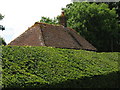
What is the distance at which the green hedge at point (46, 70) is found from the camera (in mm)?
6666

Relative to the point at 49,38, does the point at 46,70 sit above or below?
below

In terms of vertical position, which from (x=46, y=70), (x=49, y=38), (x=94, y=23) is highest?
(x=94, y=23)

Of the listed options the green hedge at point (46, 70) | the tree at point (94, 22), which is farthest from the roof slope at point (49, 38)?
the green hedge at point (46, 70)

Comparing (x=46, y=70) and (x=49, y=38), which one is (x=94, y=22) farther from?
(x=46, y=70)

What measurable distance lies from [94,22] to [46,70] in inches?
1252

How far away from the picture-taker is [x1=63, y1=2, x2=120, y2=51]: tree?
1495 inches

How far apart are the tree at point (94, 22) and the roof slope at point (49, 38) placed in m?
9.76

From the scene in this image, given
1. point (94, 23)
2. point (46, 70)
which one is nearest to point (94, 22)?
point (94, 23)

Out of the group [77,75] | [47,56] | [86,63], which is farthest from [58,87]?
[86,63]

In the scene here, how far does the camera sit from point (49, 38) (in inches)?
955

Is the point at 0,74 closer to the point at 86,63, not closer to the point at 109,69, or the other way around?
the point at 86,63

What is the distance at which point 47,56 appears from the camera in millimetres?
9414

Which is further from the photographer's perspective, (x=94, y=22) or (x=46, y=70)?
(x=94, y=22)

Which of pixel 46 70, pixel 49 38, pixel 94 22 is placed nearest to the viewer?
pixel 46 70
